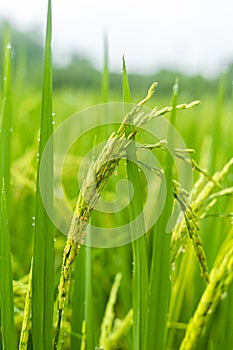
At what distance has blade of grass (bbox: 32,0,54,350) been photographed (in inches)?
16.5

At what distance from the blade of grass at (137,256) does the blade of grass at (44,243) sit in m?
0.06

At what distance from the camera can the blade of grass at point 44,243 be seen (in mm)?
420

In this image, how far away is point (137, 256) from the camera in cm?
43

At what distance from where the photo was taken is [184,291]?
0.80m

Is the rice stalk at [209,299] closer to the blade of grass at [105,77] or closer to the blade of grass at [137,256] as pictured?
the blade of grass at [137,256]

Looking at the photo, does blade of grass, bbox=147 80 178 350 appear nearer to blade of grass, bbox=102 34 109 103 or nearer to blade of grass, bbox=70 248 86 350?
blade of grass, bbox=70 248 86 350

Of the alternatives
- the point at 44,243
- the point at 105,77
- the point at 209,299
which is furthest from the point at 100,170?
the point at 105,77

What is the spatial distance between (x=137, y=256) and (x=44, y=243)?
7 cm

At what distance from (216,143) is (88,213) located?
537mm

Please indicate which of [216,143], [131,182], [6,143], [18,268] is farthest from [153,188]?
[131,182]

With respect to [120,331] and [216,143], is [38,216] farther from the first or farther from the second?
[216,143]

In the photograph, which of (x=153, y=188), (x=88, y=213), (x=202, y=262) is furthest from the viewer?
(x=153, y=188)

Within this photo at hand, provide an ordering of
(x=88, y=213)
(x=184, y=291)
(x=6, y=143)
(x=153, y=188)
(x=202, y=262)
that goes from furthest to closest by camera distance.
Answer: (x=153, y=188)
(x=184, y=291)
(x=6, y=143)
(x=202, y=262)
(x=88, y=213)

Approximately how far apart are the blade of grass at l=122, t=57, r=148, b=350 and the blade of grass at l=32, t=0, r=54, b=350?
0.06m
